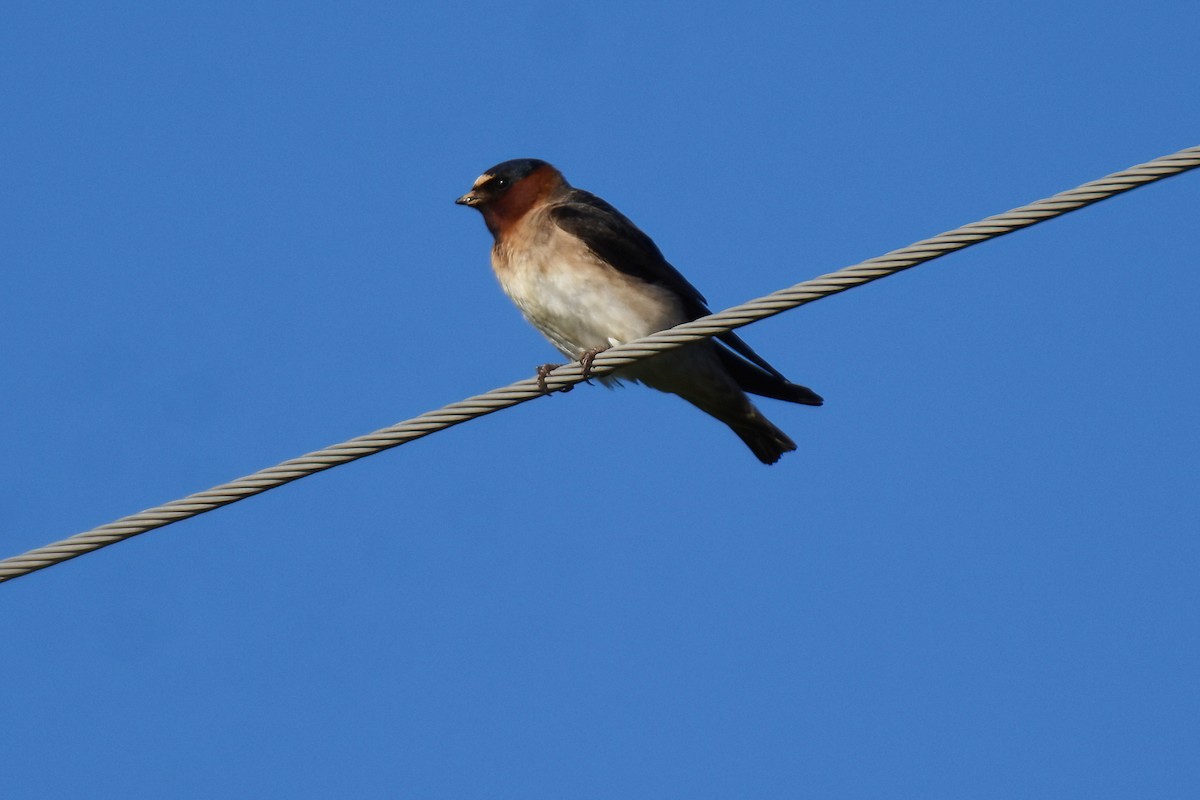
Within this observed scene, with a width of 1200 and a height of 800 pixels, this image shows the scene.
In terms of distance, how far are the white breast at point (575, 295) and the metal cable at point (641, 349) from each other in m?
2.11

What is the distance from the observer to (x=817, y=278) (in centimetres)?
523

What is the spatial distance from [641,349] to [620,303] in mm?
2222

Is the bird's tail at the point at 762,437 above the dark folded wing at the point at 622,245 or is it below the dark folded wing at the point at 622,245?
below

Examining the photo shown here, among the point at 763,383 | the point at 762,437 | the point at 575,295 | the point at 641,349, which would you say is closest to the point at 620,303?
the point at 575,295

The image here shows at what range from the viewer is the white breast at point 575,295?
8.00m

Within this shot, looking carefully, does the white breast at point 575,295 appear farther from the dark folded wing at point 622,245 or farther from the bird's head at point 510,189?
the bird's head at point 510,189

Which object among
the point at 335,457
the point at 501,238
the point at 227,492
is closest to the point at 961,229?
the point at 335,457

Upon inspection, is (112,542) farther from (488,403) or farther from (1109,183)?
(1109,183)

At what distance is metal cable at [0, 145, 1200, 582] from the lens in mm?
4805

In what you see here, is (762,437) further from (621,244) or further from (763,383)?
(621,244)

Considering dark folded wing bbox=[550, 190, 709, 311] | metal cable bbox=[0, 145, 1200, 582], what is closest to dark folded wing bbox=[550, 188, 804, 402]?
dark folded wing bbox=[550, 190, 709, 311]

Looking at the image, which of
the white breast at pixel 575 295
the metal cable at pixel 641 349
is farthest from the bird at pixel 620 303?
the metal cable at pixel 641 349

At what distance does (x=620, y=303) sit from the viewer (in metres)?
8.03

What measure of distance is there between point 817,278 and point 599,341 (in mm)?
2902
